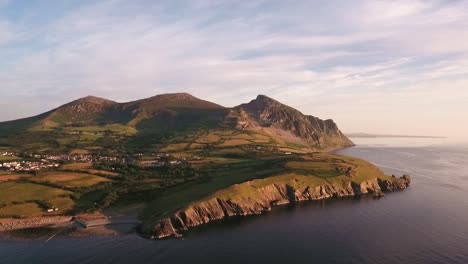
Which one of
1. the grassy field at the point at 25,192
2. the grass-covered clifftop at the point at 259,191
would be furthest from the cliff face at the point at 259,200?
the grassy field at the point at 25,192

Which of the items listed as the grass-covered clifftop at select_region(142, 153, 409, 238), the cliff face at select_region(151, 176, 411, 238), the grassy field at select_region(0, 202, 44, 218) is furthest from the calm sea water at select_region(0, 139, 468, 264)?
the grassy field at select_region(0, 202, 44, 218)

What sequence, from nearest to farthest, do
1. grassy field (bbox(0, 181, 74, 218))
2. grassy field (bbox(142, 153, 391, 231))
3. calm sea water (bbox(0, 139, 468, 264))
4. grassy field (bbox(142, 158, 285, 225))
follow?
1. calm sea water (bbox(0, 139, 468, 264))
2. grassy field (bbox(142, 158, 285, 225))
3. grassy field (bbox(0, 181, 74, 218))
4. grassy field (bbox(142, 153, 391, 231))

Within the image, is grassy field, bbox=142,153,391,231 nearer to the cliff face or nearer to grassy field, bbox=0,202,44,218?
the cliff face

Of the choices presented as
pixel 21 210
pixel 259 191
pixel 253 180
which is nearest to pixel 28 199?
pixel 21 210

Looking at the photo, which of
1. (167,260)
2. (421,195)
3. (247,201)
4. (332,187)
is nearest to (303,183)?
(332,187)

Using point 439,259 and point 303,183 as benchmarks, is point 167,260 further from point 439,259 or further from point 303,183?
point 303,183
